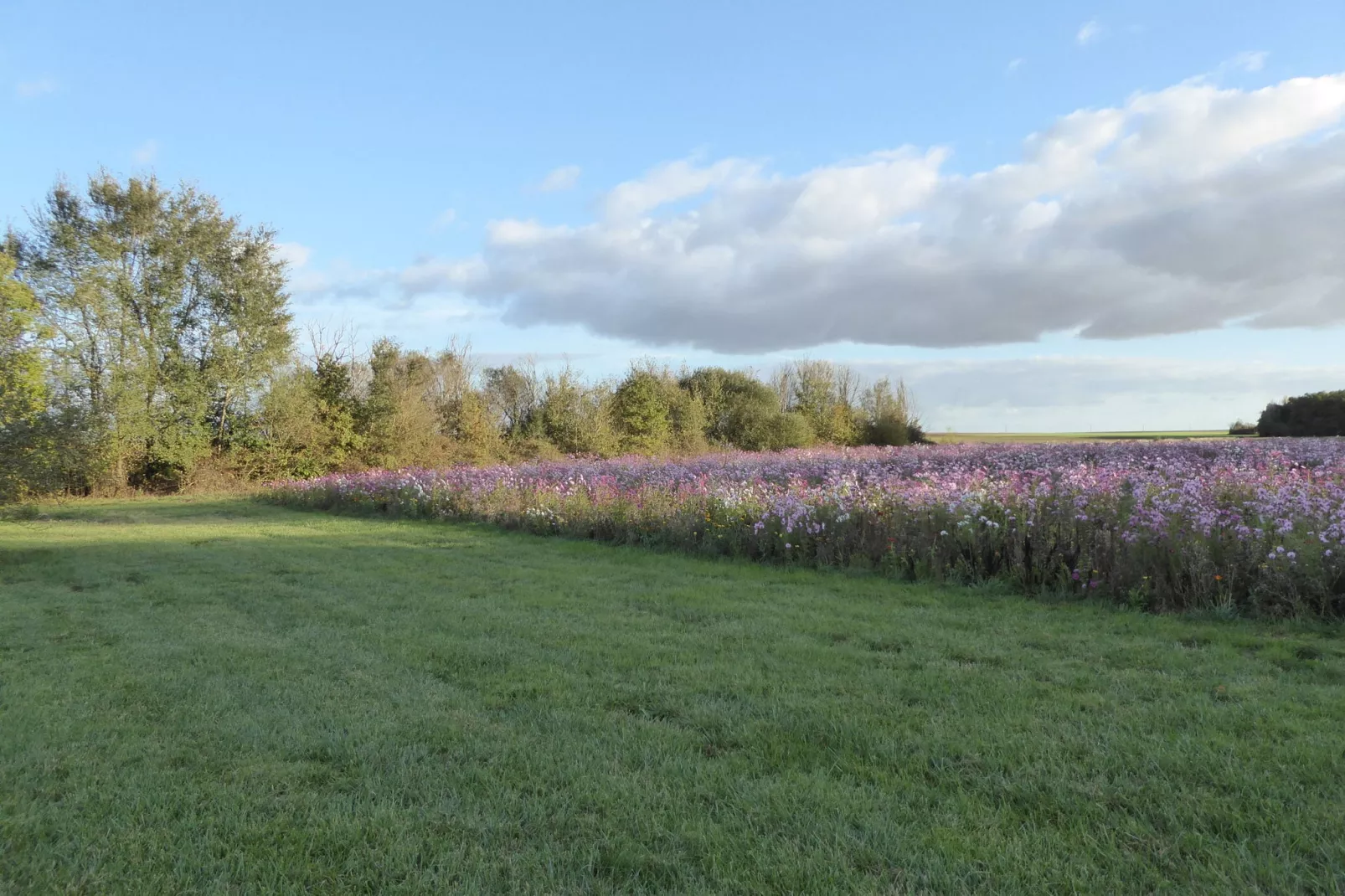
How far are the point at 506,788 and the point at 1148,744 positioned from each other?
2.45m

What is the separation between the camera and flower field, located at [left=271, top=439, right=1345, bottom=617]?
17.3 feet

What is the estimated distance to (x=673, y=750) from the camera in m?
2.97

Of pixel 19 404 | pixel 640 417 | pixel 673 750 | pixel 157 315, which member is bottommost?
pixel 673 750

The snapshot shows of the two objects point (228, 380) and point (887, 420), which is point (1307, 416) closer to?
point (887, 420)

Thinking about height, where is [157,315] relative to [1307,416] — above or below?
above

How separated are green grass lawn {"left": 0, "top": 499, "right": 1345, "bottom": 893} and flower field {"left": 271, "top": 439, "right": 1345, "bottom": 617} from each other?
509 millimetres

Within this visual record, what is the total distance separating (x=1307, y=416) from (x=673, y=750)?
32.1 metres

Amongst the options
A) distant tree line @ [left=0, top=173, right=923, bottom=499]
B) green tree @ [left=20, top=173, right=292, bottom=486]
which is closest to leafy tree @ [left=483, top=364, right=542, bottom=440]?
distant tree line @ [left=0, top=173, right=923, bottom=499]

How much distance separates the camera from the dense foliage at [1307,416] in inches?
989

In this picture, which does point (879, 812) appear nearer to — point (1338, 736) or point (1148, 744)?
point (1148, 744)

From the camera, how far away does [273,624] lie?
5.32 metres

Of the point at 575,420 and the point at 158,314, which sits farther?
the point at 575,420

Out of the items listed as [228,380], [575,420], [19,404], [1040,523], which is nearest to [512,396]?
[575,420]

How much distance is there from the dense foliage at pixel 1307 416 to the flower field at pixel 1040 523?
55.3 feet
